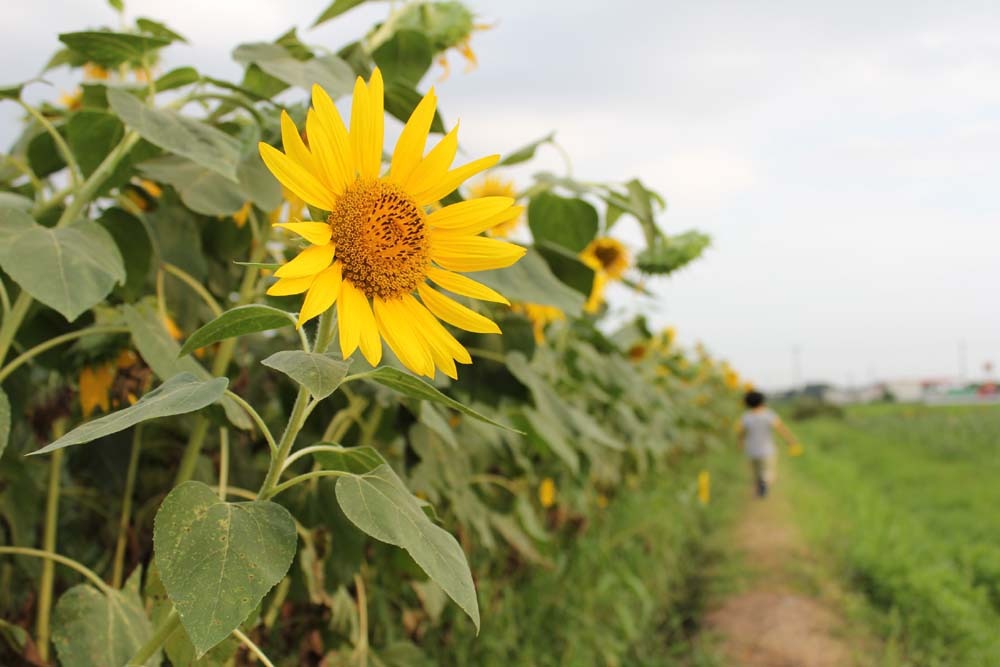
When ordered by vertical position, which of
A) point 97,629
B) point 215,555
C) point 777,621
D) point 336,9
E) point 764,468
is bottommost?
point 764,468

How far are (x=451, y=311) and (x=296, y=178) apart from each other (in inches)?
6.6

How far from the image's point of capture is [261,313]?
67 centimetres

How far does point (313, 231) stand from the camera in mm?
668

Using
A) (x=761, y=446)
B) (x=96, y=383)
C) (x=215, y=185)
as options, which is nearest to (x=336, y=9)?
(x=215, y=185)

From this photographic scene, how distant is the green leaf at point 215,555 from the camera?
62cm

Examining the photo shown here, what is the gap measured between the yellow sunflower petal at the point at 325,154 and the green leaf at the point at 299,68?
0.35m

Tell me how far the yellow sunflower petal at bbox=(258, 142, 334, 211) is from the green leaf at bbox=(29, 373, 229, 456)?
0.14 metres

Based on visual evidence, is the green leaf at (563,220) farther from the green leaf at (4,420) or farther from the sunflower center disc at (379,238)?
the green leaf at (4,420)

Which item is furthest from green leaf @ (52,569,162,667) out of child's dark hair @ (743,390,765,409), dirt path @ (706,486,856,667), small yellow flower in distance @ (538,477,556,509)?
child's dark hair @ (743,390,765,409)

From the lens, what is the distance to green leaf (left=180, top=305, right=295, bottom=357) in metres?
0.66

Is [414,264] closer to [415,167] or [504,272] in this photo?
[415,167]

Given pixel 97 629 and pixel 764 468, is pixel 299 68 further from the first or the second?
pixel 764 468

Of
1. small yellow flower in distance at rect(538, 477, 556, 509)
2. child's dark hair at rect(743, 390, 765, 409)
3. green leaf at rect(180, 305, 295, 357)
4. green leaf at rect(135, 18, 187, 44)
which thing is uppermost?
green leaf at rect(135, 18, 187, 44)

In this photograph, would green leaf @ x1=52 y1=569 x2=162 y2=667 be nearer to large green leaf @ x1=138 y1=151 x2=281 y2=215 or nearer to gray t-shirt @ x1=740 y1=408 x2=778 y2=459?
large green leaf @ x1=138 y1=151 x2=281 y2=215
